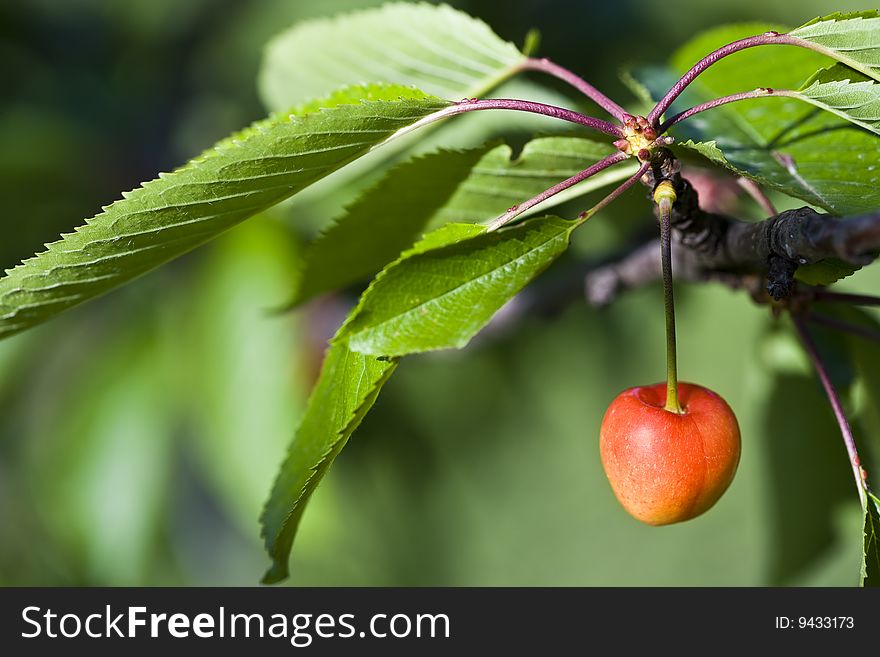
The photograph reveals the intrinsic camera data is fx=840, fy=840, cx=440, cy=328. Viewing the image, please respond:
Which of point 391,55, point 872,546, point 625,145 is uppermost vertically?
point 391,55

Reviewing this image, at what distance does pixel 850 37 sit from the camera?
555mm

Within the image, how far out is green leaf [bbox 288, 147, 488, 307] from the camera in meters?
0.69

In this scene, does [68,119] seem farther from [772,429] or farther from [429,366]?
[772,429]

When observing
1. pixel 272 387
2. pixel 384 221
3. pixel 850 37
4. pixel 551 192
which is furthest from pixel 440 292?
pixel 272 387

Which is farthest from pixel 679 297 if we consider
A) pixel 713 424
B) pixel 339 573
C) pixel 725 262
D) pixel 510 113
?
pixel 339 573

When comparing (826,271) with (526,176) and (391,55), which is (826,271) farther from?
(391,55)

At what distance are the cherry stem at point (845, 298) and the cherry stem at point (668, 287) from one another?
0.20 metres

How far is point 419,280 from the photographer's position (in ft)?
1.66

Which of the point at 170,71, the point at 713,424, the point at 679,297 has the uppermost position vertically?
the point at 170,71

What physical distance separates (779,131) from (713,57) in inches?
6.9

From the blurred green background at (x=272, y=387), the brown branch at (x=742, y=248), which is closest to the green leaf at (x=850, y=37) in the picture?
the brown branch at (x=742, y=248)

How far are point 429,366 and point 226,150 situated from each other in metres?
1.41

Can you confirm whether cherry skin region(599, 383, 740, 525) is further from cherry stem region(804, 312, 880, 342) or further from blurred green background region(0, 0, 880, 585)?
blurred green background region(0, 0, 880, 585)

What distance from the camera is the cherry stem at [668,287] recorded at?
53cm
